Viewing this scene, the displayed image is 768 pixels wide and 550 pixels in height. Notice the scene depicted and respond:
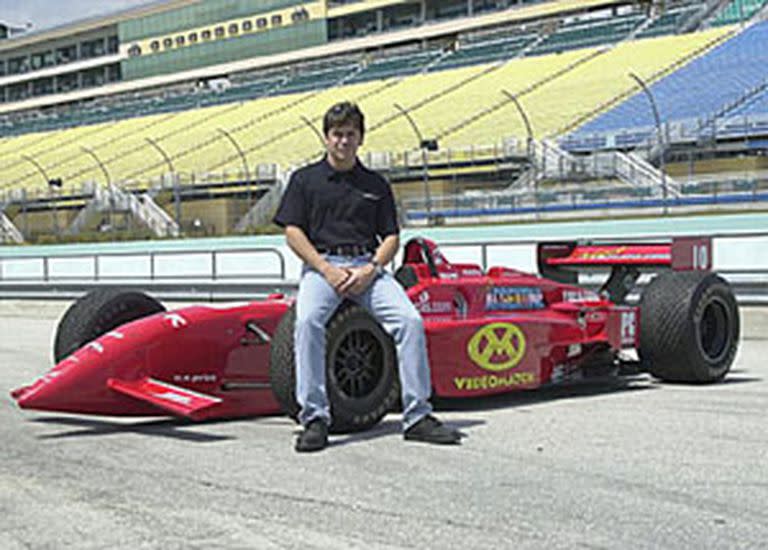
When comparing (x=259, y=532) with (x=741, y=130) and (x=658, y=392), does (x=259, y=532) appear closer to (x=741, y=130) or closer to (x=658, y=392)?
(x=658, y=392)

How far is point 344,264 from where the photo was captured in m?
5.29

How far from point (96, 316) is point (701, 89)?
89.7 feet

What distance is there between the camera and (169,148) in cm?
4650

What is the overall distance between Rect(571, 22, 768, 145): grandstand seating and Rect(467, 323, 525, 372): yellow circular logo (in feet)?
70.4

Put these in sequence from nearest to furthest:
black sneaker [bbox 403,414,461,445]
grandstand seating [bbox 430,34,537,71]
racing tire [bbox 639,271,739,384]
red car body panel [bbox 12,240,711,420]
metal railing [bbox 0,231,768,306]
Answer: black sneaker [bbox 403,414,461,445]
red car body panel [bbox 12,240,711,420]
racing tire [bbox 639,271,739,384]
metal railing [bbox 0,231,768,306]
grandstand seating [bbox 430,34,537,71]

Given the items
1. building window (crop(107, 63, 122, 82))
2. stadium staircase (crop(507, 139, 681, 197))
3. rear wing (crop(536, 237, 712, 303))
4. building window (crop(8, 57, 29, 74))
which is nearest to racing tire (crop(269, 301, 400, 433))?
rear wing (crop(536, 237, 712, 303))

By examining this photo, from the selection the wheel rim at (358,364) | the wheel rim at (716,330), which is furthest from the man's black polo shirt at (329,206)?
the wheel rim at (716,330)

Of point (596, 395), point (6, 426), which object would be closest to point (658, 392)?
point (596, 395)

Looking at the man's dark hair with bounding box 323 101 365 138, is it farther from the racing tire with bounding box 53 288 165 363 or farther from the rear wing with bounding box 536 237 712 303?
Result: the rear wing with bounding box 536 237 712 303

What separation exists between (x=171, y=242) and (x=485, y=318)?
17.8 m

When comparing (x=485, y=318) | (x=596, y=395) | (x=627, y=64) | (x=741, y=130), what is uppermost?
(x=627, y=64)

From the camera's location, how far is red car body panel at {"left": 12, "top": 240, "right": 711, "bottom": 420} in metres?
5.44

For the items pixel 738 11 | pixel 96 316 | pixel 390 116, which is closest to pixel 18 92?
pixel 390 116

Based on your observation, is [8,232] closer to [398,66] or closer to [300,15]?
Result: [398,66]
